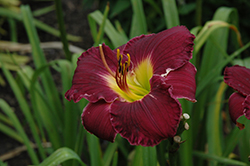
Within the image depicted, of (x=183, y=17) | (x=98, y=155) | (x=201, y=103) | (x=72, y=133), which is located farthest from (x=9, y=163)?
(x=183, y=17)

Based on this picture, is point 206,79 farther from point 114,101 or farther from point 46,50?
point 46,50

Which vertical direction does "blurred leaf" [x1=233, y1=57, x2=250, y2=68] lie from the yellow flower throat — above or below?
below

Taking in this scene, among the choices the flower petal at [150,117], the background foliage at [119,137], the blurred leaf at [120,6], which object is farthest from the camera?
the blurred leaf at [120,6]

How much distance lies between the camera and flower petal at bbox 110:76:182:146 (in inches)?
25.9

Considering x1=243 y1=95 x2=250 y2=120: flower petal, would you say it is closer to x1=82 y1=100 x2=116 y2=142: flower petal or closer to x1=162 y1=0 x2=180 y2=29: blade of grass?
x1=82 y1=100 x2=116 y2=142: flower petal

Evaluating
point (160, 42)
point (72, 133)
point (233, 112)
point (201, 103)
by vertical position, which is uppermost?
point (160, 42)

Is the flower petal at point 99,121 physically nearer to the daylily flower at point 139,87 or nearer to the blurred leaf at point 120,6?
the daylily flower at point 139,87

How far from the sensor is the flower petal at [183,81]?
705 millimetres

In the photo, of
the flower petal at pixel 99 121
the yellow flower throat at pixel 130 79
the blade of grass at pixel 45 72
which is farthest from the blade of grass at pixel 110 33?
the flower petal at pixel 99 121

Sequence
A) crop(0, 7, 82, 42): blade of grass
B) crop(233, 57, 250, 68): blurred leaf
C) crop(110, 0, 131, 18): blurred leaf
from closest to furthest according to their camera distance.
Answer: crop(233, 57, 250, 68): blurred leaf, crop(110, 0, 131, 18): blurred leaf, crop(0, 7, 82, 42): blade of grass

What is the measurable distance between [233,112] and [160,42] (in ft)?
0.93

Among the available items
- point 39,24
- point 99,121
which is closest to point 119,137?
point 99,121

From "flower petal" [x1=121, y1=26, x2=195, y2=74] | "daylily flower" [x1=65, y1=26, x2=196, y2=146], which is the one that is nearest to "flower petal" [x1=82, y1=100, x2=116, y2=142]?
"daylily flower" [x1=65, y1=26, x2=196, y2=146]

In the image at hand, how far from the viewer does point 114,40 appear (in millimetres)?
1522
